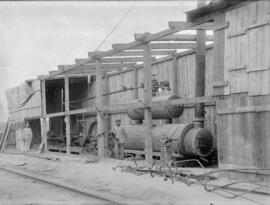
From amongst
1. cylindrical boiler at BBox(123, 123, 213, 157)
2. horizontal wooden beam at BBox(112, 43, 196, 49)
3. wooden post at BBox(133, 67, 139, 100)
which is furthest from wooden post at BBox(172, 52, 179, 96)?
wooden post at BBox(133, 67, 139, 100)

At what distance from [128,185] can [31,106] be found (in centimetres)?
1593

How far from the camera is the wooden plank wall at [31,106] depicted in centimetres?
2507

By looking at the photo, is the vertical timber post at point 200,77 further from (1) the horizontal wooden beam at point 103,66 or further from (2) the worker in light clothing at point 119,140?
(1) the horizontal wooden beam at point 103,66

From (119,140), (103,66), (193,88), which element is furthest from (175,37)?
(103,66)

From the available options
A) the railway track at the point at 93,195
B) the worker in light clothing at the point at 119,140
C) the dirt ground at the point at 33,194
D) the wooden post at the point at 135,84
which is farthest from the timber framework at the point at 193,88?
the dirt ground at the point at 33,194

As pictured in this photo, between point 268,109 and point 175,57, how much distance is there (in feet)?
25.5

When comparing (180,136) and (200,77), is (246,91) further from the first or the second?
(200,77)

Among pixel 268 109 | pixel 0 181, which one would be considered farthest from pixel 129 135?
pixel 268 109

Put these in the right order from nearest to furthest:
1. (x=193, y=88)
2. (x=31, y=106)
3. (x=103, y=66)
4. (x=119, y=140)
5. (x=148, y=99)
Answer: (x=148, y=99) < (x=193, y=88) < (x=119, y=140) < (x=103, y=66) < (x=31, y=106)

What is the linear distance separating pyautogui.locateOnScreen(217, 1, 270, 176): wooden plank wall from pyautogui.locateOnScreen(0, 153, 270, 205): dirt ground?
0.87 meters

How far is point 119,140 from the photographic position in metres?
18.1

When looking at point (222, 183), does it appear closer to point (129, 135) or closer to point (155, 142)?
point (155, 142)

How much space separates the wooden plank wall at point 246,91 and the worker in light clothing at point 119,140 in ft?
22.9

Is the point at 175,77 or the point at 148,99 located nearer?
the point at 148,99
